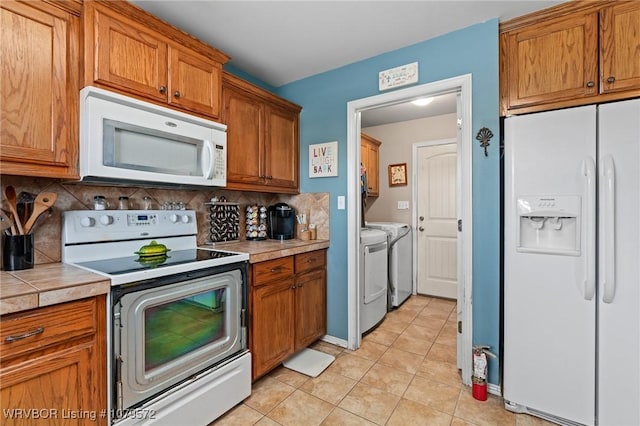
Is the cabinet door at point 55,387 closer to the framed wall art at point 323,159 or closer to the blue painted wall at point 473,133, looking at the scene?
the blue painted wall at point 473,133

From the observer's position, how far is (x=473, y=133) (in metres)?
1.97

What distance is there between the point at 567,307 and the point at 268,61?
271cm

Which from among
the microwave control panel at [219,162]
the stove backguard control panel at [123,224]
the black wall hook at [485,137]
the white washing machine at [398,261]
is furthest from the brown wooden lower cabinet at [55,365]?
the white washing machine at [398,261]

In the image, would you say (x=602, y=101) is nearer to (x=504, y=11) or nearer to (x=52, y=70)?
(x=504, y=11)

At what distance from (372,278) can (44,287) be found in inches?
94.9

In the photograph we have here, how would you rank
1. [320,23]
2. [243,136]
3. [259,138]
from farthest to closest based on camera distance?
[259,138] < [243,136] < [320,23]

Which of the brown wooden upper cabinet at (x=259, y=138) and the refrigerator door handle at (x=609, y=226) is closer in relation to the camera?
the refrigerator door handle at (x=609, y=226)

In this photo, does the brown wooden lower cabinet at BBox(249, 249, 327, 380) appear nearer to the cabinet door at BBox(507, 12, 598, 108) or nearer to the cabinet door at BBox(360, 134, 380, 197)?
the cabinet door at BBox(360, 134, 380, 197)

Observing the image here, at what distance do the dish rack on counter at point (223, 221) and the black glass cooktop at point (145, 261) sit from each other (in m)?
0.41

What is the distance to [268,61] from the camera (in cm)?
247

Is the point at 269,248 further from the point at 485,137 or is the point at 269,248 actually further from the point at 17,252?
the point at 485,137

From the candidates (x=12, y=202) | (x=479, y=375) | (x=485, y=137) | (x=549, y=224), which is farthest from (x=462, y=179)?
(x=12, y=202)

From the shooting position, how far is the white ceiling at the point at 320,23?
1766 millimetres

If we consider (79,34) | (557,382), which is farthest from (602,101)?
(79,34)
